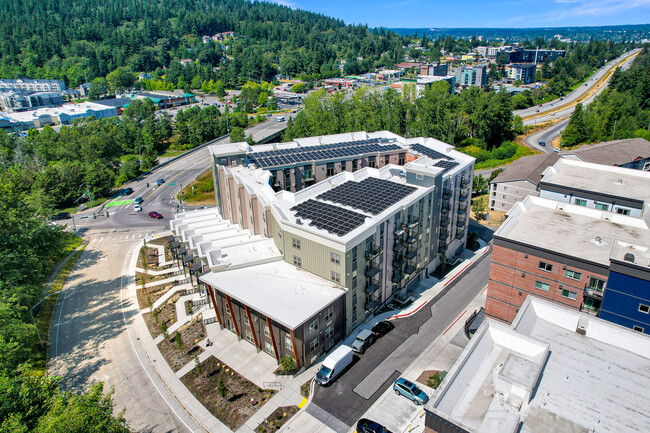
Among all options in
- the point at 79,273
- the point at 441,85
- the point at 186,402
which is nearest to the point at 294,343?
the point at 186,402

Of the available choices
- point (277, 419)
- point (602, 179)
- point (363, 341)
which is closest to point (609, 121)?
point (602, 179)

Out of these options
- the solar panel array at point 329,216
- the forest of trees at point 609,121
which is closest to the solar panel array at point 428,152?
the solar panel array at point 329,216

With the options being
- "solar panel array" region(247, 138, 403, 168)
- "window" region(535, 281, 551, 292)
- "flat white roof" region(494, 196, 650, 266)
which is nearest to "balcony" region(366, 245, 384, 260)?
"flat white roof" region(494, 196, 650, 266)

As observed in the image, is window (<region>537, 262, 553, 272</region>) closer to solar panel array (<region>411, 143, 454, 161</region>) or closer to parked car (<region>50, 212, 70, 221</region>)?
solar panel array (<region>411, 143, 454, 161</region>)

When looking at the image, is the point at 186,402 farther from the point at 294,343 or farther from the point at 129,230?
the point at 129,230

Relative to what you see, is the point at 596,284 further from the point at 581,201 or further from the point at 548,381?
the point at 581,201
